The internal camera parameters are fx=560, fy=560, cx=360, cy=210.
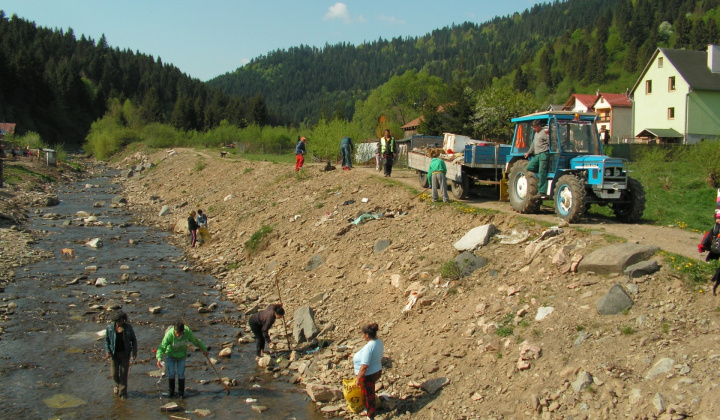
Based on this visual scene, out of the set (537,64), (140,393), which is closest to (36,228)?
(140,393)

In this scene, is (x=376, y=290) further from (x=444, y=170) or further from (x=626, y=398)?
(x=626, y=398)

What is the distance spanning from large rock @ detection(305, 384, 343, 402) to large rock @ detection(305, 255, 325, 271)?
620cm

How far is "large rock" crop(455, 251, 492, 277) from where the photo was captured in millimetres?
10922

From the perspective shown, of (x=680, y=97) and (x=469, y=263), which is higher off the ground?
(x=680, y=97)

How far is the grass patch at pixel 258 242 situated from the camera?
18.0m

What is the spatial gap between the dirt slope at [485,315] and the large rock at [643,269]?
0.10m

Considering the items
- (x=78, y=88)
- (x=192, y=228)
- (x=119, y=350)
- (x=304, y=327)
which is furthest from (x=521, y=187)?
(x=78, y=88)

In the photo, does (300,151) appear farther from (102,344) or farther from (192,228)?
(102,344)

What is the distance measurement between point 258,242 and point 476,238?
28.2 ft

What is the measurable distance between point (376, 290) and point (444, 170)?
17.0 ft

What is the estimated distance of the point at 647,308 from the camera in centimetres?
798

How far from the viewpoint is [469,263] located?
1104cm

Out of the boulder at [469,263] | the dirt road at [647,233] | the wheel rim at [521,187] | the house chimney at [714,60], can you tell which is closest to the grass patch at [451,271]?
the boulder at [469,263]

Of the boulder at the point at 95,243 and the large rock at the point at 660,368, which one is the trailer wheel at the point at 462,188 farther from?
the boulder at the point at 95,243
